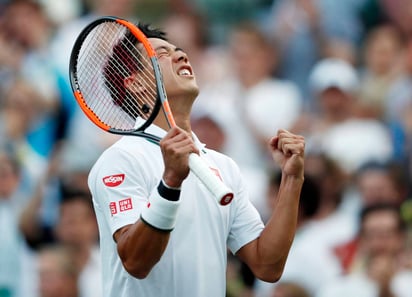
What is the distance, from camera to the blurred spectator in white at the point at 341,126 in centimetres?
928

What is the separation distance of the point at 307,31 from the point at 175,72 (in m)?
5.92

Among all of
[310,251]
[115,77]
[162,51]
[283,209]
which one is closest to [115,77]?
[115,77]

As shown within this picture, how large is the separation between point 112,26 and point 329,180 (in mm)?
3676

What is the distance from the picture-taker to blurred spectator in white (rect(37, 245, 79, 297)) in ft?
25.8

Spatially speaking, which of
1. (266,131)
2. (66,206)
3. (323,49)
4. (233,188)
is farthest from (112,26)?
(323,49)

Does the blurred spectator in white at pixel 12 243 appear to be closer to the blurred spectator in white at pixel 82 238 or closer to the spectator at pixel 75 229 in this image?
the spectator at pixel 75 229

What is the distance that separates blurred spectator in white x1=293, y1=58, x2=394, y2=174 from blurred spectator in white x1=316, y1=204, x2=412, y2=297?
1.37 m

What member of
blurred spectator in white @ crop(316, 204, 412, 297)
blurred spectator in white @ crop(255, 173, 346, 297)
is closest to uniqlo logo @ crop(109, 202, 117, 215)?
blurred spectator in white @ crop(316, 204, 412, 297)

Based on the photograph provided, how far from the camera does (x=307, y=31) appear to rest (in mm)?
10766

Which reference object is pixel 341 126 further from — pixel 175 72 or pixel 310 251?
pixel 175 72

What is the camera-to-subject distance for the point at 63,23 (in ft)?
37.1

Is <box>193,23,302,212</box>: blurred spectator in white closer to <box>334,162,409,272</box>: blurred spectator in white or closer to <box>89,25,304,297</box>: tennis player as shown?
<box>334,162,409,272</box>: blurred spectator in white

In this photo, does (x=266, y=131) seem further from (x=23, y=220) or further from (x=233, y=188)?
(x=233, y=188)

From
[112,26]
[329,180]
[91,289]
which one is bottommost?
[91,289]
